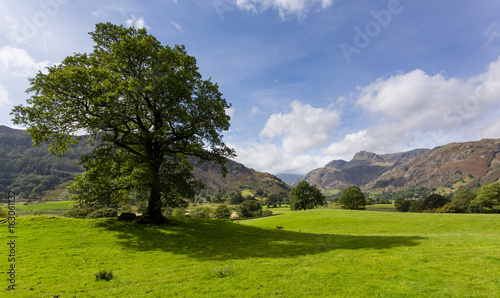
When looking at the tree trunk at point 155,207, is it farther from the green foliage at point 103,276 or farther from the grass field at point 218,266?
the green foliage at point 103,276

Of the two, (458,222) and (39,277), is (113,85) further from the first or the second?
(458,222)

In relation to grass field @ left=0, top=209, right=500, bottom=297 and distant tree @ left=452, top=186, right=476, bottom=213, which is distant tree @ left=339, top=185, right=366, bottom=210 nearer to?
distant tree @ left=452, top=186, right=476, bottom=213

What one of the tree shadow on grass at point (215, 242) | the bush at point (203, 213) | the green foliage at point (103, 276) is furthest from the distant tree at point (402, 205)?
the green foliage at point (103, 276)

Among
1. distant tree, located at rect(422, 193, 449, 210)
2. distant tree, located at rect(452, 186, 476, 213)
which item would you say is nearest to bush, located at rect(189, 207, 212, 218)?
distant tree, located at rect(452, 186, 476, 213)

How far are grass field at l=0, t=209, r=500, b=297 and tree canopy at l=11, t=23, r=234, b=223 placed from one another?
566cm

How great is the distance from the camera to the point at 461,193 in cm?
10425

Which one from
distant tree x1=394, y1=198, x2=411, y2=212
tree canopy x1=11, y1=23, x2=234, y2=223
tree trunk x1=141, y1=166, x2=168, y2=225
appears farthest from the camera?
distant tree x1=394, y1=198, x2=411, y2=212

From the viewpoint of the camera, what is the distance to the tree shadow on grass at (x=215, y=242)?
19.1 meters

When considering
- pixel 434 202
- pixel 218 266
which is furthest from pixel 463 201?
pixel 218 266

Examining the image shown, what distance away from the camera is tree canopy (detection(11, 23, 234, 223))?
75.7ft

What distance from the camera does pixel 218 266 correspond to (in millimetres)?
14758

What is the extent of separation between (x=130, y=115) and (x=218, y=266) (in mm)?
21276

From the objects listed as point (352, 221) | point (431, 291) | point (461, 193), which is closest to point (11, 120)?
point (431, 291)

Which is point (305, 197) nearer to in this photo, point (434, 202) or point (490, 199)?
point (490, 199)
